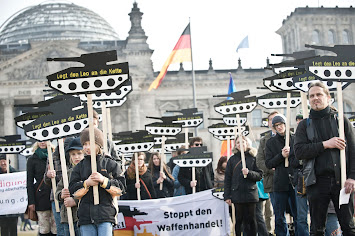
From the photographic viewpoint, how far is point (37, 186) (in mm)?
9602

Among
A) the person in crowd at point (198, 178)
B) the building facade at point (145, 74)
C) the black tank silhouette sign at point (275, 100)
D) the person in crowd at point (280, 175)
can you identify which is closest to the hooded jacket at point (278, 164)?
the person in crowd at point (280, 175)

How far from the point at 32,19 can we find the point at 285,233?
58.7 meters

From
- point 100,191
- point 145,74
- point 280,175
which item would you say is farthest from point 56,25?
point 100,191

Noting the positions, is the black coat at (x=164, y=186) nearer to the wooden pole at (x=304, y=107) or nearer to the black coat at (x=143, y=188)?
the black coat at (x=143, y=188)

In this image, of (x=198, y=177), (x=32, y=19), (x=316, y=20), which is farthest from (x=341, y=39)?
(x=198, y=177)

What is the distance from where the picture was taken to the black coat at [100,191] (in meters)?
6.83

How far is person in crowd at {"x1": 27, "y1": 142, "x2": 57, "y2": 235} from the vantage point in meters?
9.46

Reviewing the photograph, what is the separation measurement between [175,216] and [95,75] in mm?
4526

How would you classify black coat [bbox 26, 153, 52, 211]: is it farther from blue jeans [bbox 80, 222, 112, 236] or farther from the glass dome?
the glass dome

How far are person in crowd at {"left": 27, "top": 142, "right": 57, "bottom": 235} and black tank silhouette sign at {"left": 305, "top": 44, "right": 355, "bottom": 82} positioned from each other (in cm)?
453

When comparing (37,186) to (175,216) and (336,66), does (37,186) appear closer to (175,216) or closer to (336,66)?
(175,216)

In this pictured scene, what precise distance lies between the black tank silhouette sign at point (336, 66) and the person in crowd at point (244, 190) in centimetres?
283

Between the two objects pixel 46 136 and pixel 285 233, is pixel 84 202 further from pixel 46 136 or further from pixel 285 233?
pixel 285 233

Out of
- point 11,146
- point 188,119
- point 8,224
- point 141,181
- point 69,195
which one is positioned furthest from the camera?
point 188,119
